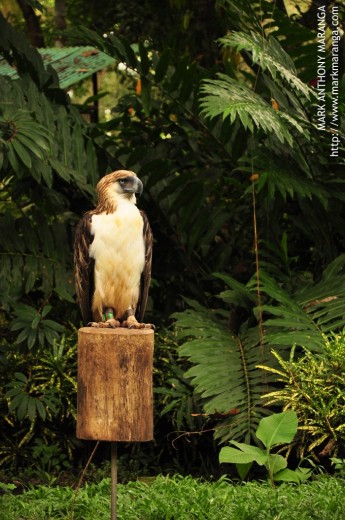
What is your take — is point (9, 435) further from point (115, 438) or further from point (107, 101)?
point (107, 101)

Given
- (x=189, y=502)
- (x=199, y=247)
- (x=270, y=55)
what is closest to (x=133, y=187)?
(x=189, y=502)

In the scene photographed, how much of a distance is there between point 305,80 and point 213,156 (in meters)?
0.87

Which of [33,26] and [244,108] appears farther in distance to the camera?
[33,26]

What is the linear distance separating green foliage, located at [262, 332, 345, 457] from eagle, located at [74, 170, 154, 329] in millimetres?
1260

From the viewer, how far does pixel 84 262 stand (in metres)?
4.33

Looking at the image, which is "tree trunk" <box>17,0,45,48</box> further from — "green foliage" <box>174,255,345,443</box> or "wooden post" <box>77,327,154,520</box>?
"wooden post" <box>77,327,154,520</box>

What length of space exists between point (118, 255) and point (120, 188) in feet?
0.93

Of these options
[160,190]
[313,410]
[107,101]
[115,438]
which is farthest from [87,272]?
[107,101]

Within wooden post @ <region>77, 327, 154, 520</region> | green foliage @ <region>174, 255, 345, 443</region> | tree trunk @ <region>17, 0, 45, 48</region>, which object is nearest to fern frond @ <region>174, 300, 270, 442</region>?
green foliage @ <region>174, 255, 345, 443</region>

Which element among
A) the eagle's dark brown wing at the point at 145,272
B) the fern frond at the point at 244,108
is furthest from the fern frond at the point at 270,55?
the eagle's dark brown wing at the point at 145,272

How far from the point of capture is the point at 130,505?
15.3 feet

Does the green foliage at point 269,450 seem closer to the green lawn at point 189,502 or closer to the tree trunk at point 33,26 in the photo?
the green lawn at point 189,502

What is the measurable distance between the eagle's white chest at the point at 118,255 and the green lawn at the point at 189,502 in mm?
961

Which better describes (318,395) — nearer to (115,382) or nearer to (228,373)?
(228,373)
